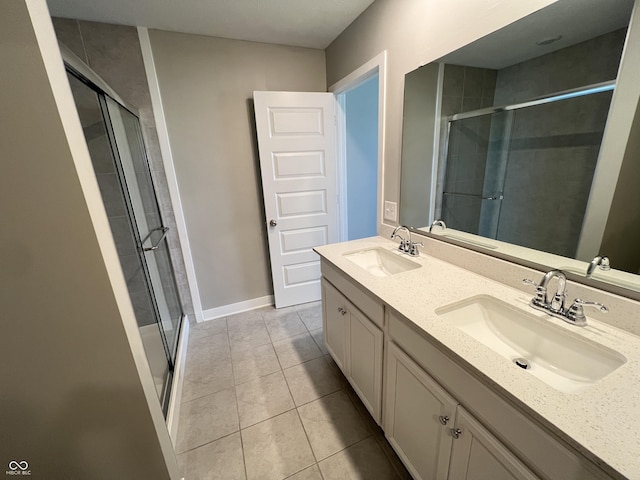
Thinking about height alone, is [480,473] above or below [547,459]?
below

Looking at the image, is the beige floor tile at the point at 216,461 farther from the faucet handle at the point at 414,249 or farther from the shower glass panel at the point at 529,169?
the shower glass panel at the point at 529,169

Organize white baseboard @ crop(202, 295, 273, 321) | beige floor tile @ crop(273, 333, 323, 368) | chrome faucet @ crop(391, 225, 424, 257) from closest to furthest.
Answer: chrome faucet @ crop(391, 225, 424, 257) < beige floor tile @ crop(273, 333, 323, 368) < white baseboard @ crop(202, 295, 273, 321)

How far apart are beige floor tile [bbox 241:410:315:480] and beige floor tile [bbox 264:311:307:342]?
0.76 m

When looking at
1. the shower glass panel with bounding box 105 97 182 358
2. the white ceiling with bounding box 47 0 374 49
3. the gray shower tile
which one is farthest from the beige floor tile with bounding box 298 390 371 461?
the gray shower tile

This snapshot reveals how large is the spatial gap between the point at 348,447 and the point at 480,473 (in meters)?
0.76

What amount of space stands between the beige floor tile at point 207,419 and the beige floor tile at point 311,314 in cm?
86

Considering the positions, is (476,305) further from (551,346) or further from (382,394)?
(382,394)

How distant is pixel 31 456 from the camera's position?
847 millimetres

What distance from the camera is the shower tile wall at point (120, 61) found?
5.74 ft

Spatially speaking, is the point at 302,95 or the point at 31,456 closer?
the point at 31,456

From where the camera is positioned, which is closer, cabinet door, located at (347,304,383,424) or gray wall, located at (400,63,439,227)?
cabinet door, located at (347,304,383,424)

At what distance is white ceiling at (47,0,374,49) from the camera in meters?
1.59

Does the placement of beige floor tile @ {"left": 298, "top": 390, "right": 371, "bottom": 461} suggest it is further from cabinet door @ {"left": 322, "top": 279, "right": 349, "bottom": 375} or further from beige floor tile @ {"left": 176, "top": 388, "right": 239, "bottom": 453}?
beige floor tile @ {"left": 176, "top": 388, "right": 239, "bottom": 453}

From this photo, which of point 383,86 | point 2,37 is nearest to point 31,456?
point 2,37
